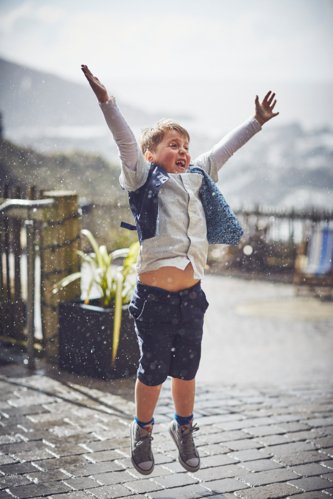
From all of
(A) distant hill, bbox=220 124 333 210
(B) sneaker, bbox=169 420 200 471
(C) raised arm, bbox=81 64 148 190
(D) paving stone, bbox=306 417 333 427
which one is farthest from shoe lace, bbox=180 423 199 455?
(A) distant hill, bbox=220 124 333 210

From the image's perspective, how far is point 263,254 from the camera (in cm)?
1008

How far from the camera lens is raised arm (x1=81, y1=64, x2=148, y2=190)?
232 centimetres

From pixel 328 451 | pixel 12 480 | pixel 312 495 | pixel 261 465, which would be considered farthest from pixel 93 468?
pixel 328 451

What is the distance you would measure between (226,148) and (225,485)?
1.47m

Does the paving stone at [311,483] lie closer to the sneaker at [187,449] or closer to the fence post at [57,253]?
the sneaker at [187,449]

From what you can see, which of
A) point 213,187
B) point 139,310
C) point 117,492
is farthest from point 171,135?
point 117,492

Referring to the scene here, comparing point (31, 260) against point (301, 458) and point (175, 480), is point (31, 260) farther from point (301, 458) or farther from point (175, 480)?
point (301, 458)

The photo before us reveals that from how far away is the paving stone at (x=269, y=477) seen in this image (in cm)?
284

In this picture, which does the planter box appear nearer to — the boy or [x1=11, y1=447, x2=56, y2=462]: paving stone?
[x1=11, y1=447, x2=56, y2=462]: paving stone

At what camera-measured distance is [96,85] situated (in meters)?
2.31

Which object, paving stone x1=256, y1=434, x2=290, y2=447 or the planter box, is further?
the planter box

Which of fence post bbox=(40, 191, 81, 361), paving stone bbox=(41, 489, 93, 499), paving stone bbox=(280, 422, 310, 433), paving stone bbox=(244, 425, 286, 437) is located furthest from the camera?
fence post bbox=(40, 191, 81, 361)

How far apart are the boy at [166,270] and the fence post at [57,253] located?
82.8 inches

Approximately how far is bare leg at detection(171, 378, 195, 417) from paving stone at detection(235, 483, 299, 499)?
0.42 metres
